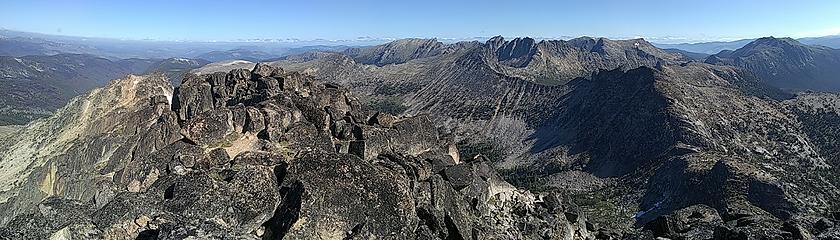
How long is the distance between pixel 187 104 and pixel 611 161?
119m

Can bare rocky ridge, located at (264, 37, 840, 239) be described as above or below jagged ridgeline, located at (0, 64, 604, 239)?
below

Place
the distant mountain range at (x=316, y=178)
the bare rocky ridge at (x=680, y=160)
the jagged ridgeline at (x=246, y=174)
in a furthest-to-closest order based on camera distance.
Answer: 1. the bare rocky ridge at (x=680, y=160)
2. the distant mountain range at (x=316, y=178)
3. the jagged ridgeline at (x=246, y=174)

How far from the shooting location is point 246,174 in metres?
41.6

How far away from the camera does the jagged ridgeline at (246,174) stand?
1458 inches

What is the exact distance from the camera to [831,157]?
492 ft

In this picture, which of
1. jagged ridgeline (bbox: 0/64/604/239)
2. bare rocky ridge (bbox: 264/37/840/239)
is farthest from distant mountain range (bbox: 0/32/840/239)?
bare rocky ridge (bbox: 264/37/840/239)

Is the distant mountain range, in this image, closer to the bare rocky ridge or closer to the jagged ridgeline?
the jagged ridgeline

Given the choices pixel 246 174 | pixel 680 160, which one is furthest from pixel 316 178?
pixel 680 160

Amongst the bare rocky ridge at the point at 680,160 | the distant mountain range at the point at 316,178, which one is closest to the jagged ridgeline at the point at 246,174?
the distant mountain range at the point at 316,178

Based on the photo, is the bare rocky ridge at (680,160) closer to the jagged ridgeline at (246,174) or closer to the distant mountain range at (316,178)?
the distant mountain range at (316,178)

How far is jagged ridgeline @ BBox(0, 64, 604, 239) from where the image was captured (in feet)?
121

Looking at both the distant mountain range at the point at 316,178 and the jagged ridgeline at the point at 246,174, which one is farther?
the distant mountain range at the point at 316,178

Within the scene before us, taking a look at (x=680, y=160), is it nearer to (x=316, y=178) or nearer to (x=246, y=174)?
(x=316, y=178)

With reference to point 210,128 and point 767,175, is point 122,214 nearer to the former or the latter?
point 210,128
